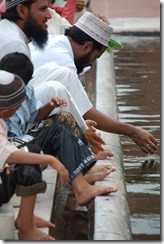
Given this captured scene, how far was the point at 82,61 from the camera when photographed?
7.84 meters

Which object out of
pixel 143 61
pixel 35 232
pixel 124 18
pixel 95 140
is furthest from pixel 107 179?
pixel 124 18

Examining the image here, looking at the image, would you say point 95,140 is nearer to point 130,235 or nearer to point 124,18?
point 130,235

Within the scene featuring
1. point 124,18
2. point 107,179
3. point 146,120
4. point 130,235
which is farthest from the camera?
point 124,18

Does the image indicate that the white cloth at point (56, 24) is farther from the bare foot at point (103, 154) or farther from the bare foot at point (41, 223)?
the bare foot at point (41, 223)

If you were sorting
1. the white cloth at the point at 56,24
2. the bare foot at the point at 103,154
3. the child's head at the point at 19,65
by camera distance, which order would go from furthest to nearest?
the white cloth at the point at 56,24
the bare foot at the point at 103,154
the child's head at the point at 19,65

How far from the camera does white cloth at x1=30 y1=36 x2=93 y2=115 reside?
731 centimetres

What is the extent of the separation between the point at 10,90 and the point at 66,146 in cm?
55

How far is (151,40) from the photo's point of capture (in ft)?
55.7

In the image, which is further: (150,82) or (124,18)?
(124,18)

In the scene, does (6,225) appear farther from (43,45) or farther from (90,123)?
(43,45)

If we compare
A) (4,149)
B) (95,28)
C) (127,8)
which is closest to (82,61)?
(95,28)

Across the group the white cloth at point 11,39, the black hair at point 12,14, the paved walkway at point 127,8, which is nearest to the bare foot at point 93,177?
the white cloth at point 11,39

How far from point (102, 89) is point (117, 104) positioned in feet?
0.79

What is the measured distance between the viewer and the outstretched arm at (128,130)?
738 cm
